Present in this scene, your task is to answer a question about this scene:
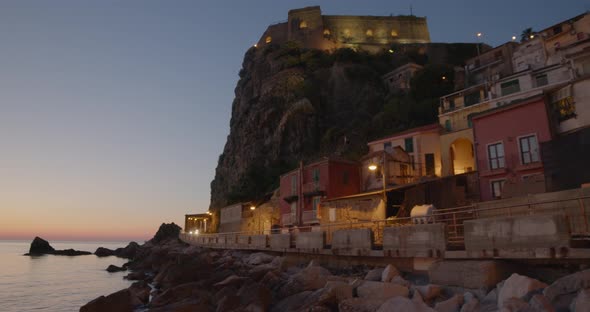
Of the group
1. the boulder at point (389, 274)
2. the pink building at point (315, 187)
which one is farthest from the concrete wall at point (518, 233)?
the pink building at point (315, 187)

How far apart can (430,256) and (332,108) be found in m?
54.7

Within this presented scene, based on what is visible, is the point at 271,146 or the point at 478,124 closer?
the point at 478,124

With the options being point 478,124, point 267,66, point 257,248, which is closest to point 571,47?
point 478,124

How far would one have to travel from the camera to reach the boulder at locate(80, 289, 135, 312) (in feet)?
44.1

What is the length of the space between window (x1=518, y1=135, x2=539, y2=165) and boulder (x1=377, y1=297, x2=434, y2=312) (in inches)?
645

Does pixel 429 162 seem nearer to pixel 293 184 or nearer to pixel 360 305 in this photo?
pixel 293 184

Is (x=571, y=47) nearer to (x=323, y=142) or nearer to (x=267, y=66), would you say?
(x=323, y=142)

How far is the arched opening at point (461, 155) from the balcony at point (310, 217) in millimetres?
13449

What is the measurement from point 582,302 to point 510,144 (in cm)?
1719

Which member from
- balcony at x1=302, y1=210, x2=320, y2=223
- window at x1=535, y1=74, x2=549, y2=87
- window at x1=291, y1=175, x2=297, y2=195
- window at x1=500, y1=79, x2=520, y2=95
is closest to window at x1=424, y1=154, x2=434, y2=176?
window at x1=500, y1=79, x2=520, y2=95

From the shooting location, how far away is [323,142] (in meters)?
58.7

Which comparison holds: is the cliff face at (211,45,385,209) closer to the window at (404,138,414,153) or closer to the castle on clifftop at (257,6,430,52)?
the castle on clifftop at (257,6,430,52)

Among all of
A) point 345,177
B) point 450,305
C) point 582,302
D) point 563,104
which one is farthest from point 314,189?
point 582,302

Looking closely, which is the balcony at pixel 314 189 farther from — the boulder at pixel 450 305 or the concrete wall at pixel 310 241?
the boulder at pixel 450 305
